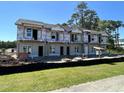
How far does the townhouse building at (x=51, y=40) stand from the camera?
108 ft

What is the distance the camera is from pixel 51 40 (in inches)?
1473

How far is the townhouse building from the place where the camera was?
32.8m

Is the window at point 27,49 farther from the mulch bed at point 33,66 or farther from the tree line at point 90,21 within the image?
the tree line at point 90,21

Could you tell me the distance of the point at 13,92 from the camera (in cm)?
987

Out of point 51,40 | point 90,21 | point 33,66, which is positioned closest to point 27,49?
point 51,40

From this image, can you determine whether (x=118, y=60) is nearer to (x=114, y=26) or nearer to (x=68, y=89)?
(x=68, y=89)

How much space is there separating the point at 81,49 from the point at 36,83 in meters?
34.1

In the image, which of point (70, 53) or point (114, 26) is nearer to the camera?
point (70, 53)

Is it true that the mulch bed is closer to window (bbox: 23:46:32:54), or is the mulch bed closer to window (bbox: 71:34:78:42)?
window (bbox: 23:46:32:54)

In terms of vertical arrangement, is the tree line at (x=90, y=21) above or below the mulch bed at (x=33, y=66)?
above

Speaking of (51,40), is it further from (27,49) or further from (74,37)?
(74,37)

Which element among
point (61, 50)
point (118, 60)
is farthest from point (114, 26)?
point (118, 60)

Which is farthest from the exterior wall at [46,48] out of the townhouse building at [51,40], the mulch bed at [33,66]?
the mulch bed at [33,66]

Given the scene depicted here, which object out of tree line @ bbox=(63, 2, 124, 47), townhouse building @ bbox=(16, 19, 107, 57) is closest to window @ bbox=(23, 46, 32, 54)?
townhouse building @ bbox=(16, 19, 107, 57)
